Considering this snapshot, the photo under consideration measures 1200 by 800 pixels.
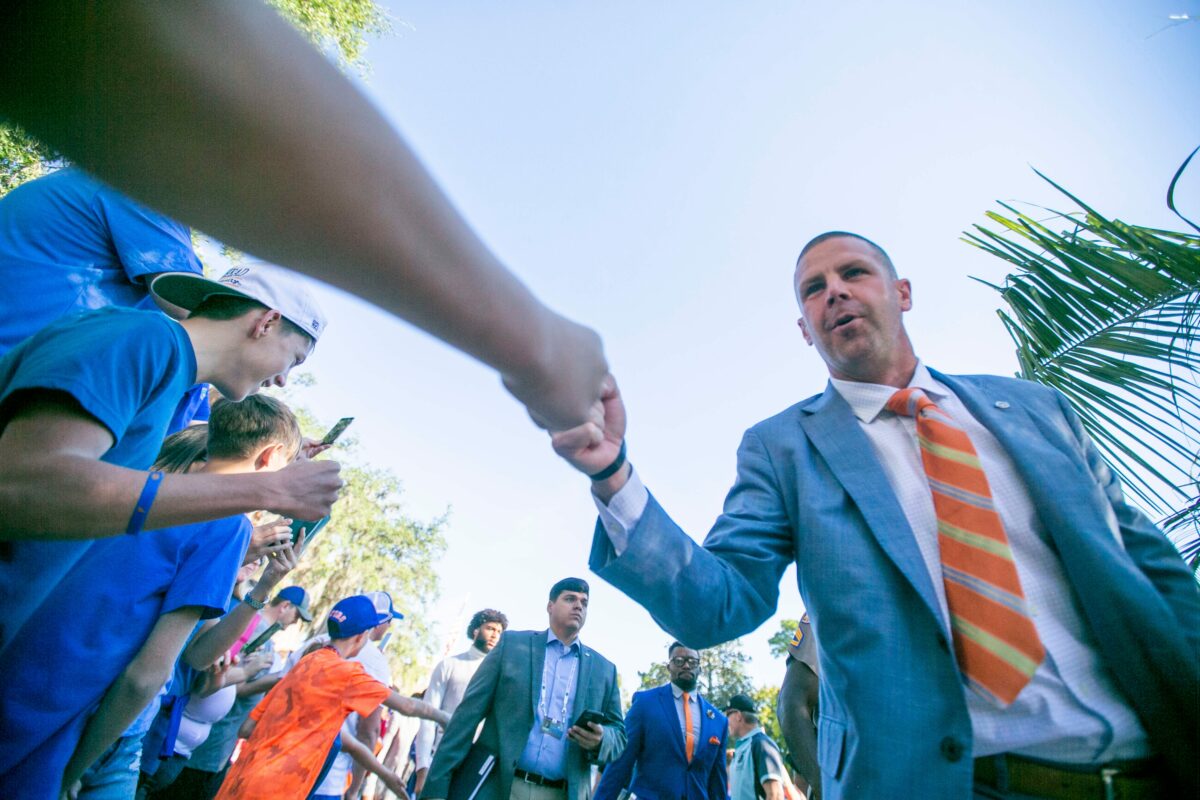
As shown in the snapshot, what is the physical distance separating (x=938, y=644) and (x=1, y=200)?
3.06 meters

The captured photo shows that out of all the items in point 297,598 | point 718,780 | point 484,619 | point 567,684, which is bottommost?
point 718,780

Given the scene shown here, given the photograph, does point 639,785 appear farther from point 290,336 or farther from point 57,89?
point 57,89

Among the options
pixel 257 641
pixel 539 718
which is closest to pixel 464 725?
pixel 539 718

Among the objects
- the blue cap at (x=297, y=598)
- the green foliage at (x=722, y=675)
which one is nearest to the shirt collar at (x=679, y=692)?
the blue cap at (x=297, y=598)

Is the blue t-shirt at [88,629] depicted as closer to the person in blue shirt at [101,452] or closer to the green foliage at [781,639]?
the person in blue shirt at [101,452]

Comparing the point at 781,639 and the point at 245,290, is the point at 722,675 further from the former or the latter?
the point at 245,290

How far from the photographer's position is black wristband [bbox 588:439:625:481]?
1.25 metres

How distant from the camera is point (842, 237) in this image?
2.28 m

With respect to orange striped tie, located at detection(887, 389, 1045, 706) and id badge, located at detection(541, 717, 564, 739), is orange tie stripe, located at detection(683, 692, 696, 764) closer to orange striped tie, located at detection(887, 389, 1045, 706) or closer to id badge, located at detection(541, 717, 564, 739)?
id badge, located at detection(541, 717, 564, 739)

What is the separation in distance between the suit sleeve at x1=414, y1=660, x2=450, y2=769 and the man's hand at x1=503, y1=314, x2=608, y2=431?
7.15m

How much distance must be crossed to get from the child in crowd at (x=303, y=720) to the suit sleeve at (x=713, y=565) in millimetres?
3433

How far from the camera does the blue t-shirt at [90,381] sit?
143 centimetres

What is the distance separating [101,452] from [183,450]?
1550 mm

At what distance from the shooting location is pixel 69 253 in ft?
6.59
